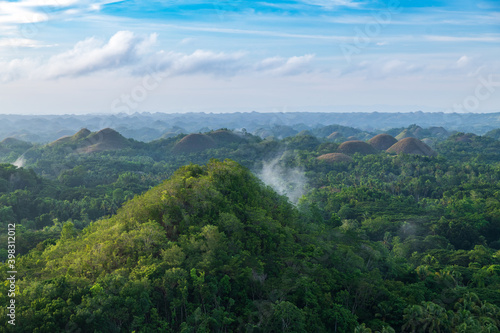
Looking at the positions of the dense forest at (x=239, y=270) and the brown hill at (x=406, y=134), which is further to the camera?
the brown hill at (x=406, y=134)

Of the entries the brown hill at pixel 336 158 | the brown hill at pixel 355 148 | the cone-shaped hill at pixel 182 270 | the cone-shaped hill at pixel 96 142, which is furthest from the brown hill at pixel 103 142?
the cone-shaped hill at pixel 182 270

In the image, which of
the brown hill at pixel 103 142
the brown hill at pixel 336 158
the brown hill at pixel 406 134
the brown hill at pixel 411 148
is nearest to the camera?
the brown hill at pixel 336 158

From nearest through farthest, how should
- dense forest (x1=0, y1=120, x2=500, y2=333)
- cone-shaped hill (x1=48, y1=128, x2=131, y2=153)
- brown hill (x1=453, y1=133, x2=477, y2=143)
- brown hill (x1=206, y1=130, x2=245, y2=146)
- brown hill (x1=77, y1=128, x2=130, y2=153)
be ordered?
dense forest (x1=0, y1=120, x2=500, y2=333)
brown hill (x1=77, y1=128, x2=130, y2=153)
cone-shaped hill (x1=48, y1=128, x2=131, y2=153)
brown hill (x1=206, y1=130, x2=245, y2=146)
brown hill (x1=453, y1=133, x2=477, y2=143)

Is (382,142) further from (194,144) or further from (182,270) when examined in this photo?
(182,270)


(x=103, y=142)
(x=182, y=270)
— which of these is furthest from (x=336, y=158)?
(x=182, y=270)

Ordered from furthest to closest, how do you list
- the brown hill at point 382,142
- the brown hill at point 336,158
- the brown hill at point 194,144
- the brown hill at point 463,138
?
1. the brown hill at point 463,138
2. the brown hill at point 382,142
3. the brown hill at point 194,144
4. the brown hill at point 336,158

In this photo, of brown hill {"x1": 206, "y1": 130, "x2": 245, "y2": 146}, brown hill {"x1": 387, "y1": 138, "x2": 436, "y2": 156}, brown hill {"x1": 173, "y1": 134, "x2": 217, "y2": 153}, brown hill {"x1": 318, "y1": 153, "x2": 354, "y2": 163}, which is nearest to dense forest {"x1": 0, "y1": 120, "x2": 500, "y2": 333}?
brown hill {"x1": 318, "y1": 153, "x2": 354, "y2": 163}

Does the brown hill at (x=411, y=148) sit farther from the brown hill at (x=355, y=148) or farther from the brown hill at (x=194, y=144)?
the brown hill at (x=194, y=144)

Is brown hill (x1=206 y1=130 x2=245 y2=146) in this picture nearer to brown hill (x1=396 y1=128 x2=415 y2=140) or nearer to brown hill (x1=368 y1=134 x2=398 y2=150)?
brown hill (x1=368 y1=134 x2=398 y2=150)
